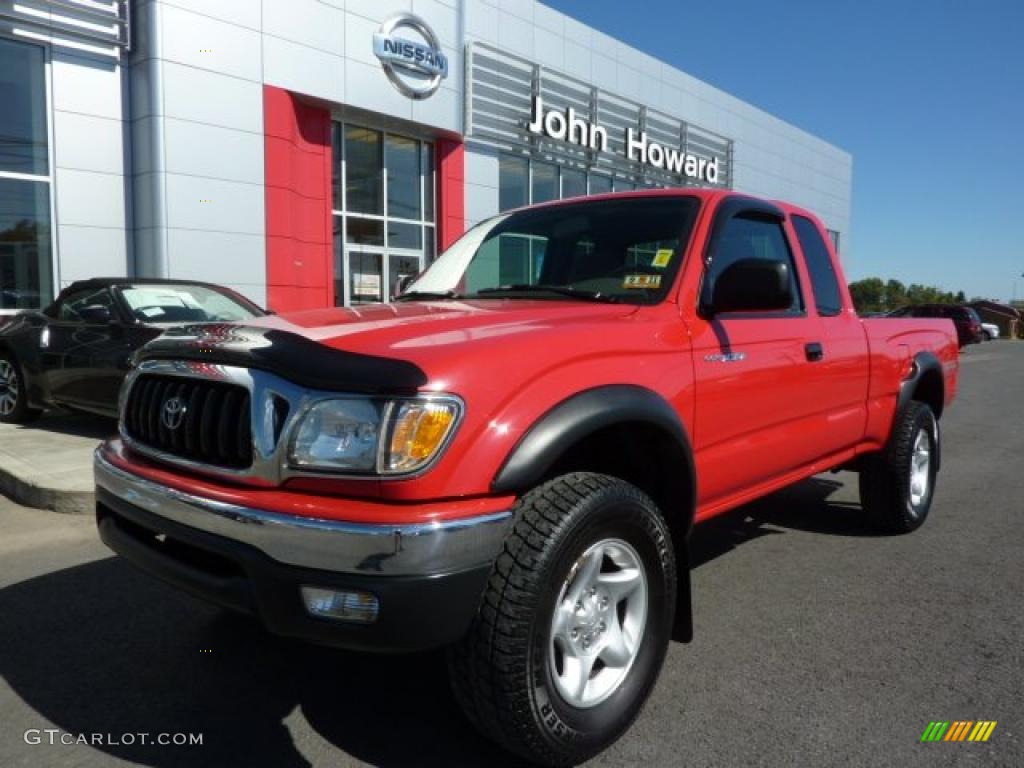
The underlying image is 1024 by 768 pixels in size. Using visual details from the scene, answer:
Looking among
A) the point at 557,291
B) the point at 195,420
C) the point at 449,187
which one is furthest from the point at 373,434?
the point at 449,187

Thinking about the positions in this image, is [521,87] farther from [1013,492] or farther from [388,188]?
[1013,492]

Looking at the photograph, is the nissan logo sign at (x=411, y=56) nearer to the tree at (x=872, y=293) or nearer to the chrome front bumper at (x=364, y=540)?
the chrome front bumper at (x=364, y=540)

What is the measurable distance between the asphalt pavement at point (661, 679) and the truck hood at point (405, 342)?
1.19m

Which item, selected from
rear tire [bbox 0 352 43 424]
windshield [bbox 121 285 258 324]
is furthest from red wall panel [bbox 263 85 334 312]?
windshield [bbox 121 285 258 324]

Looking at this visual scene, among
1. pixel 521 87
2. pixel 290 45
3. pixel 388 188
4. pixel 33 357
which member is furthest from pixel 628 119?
pixel 33 357

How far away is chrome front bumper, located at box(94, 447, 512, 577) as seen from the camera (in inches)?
76.5

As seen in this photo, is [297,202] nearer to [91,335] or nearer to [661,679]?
[91,335]

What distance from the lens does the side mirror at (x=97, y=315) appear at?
270 inches

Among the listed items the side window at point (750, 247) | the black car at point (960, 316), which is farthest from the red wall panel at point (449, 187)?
the black car at point (960, 316)

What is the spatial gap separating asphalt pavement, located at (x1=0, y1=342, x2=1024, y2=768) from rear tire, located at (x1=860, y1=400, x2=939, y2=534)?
0.26 m

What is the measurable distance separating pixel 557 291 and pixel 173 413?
151 centimetres

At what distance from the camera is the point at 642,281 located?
10.2ft

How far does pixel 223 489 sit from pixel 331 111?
13502 mm

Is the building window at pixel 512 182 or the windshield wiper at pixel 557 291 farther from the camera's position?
the building window at pixel 512 182
